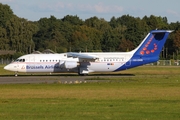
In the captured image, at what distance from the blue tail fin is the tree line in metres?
63.6

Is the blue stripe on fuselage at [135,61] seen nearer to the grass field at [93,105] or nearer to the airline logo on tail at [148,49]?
the airline logo on tail at [148,49]

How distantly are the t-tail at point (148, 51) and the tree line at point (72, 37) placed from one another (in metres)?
63.6

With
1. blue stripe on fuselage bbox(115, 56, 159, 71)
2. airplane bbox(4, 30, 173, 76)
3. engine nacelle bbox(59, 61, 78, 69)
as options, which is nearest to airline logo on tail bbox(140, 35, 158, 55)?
airplane bbox(4, 30, 173, 76)

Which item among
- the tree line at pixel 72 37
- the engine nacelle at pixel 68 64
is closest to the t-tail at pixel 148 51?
the engine nacelle at pixel 68 64

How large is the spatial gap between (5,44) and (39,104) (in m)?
116

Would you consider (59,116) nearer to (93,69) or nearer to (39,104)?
(39,104)

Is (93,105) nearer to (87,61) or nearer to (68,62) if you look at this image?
(68,62)

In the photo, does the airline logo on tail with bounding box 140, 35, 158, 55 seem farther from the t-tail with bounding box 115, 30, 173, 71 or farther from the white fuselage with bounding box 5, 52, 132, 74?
the white fuselage with bounding box 5, 52, 132, 74

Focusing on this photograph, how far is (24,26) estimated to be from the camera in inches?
5645

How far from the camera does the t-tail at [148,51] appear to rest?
2285 inches

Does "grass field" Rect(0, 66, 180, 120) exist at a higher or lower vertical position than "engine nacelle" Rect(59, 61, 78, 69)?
lower

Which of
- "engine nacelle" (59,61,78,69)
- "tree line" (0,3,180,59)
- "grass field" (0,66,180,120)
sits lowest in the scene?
"grass field" (0,66,180,120)

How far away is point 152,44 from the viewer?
59031 millimetres

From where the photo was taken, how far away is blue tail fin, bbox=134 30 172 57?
58406 millimetres
